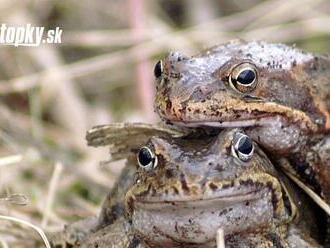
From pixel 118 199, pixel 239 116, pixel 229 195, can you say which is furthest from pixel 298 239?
pixel 118 199

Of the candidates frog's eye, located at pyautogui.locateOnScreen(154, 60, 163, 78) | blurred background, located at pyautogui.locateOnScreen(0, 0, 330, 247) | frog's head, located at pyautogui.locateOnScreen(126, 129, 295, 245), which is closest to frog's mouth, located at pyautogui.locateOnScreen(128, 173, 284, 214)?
frog's head, located at pyautogui.locateOnScreen(126, 129, 295, 245)

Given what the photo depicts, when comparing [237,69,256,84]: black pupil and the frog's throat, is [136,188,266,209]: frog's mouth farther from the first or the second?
[237,69,256,84]: black pupil

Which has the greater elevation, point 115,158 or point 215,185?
point 115,158

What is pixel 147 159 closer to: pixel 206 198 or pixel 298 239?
pixel 206 198

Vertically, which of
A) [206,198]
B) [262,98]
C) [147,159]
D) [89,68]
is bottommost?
[206,198]

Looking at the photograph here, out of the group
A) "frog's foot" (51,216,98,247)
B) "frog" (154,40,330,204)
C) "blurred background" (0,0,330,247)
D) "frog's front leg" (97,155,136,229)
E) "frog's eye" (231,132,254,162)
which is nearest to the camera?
"frog's eye" (231,132,254,162)

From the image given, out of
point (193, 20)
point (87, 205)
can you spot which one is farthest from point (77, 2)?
point (87, 205)
